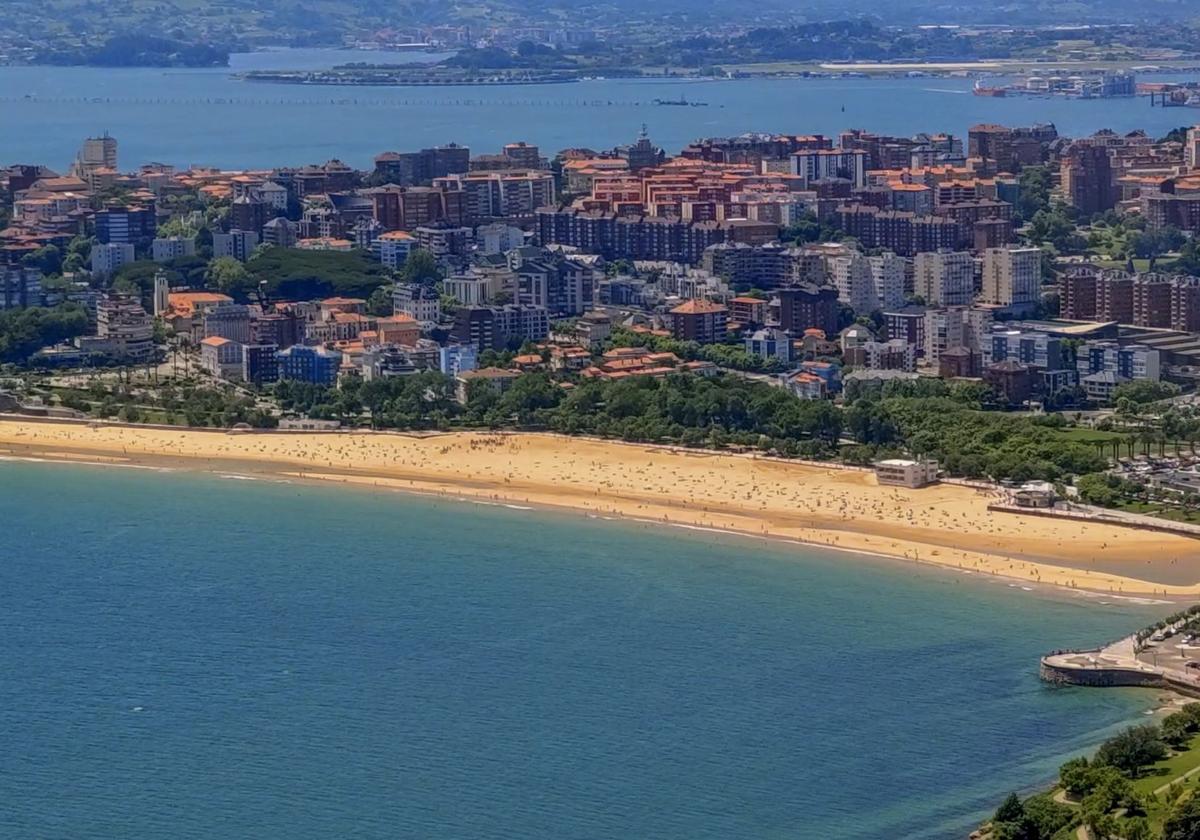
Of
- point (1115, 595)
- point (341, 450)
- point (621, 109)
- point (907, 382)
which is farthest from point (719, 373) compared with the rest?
point (621, 109)

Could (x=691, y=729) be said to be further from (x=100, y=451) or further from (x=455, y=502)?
(x=100, y=451)

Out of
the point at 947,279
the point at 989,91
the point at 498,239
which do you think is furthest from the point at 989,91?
the point at 947,279

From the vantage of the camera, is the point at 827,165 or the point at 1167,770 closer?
the point at 1167,770

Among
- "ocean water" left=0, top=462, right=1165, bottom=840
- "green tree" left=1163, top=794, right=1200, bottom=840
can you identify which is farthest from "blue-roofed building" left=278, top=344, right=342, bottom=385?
"green tree" left=1163, top=794, right=1200, bottom=840

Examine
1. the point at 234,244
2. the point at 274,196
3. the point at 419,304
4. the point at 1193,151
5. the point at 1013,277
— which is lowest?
the point at 419,304

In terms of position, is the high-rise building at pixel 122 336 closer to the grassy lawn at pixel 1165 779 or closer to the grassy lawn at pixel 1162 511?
the grassy lawn at pixel 1162 511

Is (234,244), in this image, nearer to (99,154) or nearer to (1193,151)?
(99,154)

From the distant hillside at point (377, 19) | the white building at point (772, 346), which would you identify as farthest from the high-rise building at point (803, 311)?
the distant hillside at point (377, 19)

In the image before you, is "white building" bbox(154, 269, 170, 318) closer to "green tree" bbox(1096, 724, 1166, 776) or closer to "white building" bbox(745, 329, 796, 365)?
"white building" bbox(745, 329, 796, 365)
